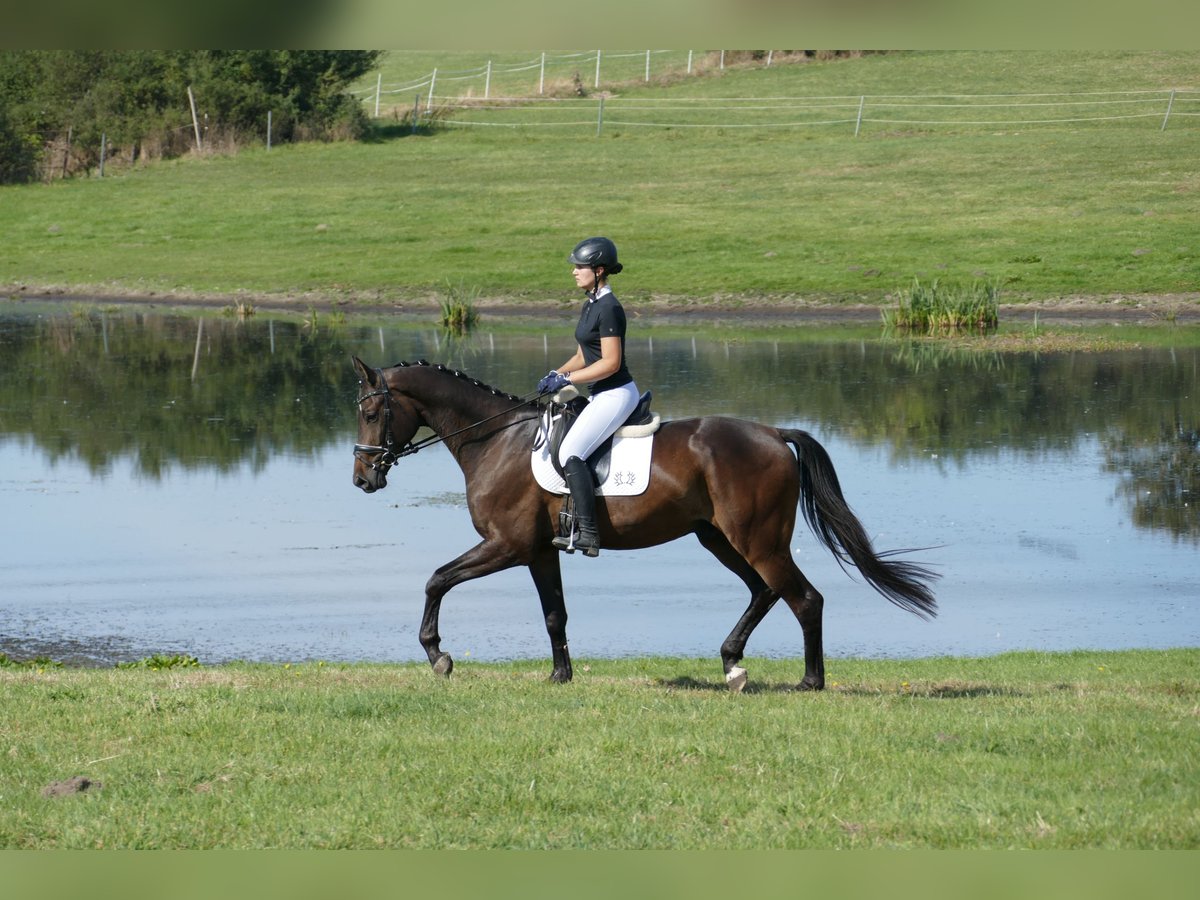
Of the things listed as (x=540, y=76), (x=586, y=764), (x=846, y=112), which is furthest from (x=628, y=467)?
(x=540, y=76)

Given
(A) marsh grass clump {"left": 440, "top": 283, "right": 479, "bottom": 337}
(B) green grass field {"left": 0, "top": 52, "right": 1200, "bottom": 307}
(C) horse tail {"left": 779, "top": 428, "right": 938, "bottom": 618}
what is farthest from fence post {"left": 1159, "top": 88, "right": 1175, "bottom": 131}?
(C) horse tail {"left": 779, "top": 428, "right": 938, "bottom": 618}

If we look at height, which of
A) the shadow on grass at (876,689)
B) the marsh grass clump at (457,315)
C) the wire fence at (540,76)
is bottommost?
the shadow on grass at (876,689)

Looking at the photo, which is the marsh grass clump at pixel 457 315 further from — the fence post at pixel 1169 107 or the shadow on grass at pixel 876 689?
the fence post at pixel 1169 107

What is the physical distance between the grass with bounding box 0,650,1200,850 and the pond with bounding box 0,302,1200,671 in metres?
3.78

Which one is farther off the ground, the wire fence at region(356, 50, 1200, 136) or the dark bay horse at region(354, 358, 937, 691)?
the wire fence at region(356, 50, 1200, 136)

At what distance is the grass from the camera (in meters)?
6.55

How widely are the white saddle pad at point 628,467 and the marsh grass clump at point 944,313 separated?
27849mm

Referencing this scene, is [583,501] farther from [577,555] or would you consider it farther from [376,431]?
[577,555]

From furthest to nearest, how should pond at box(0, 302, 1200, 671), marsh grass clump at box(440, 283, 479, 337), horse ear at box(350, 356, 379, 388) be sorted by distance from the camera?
marsh grass clump at box(440, 283, 479, 337), pond at box(0, 302, 1200, 671), horse ear at box(350, 356, 379, 388)

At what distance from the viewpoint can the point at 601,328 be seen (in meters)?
10.3

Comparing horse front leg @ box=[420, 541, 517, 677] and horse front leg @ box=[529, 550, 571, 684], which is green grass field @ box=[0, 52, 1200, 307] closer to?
horse front leg @ box=[529, 550, 571, 684]

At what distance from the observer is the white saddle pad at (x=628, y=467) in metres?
10.5

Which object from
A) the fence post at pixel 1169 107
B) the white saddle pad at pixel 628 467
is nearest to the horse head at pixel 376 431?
the white saddle pad at pixel 628 467

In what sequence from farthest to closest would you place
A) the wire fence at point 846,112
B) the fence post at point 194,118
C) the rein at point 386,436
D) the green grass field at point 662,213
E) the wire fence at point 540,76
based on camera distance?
1. the wire fence at point 540,76
2. the fence post at point 194,118
3. the wire fence at point 846,112
4. the green grass field at point 662,213
5. the rein at point 386,436
